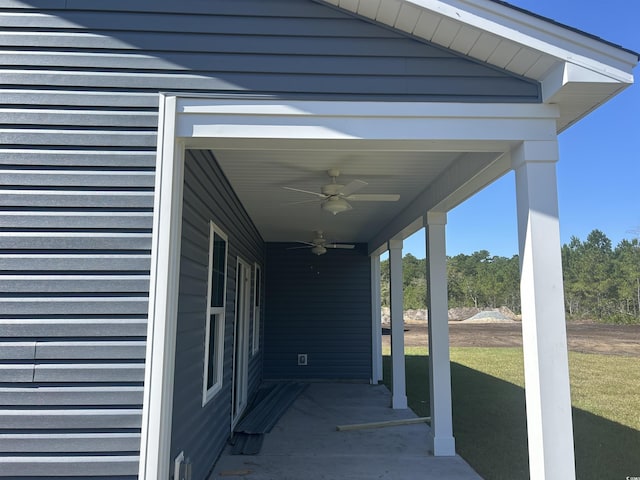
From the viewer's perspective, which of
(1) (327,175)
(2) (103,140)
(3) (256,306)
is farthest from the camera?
(3) (256,306)

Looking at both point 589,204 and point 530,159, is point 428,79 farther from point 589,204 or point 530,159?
point 589,204

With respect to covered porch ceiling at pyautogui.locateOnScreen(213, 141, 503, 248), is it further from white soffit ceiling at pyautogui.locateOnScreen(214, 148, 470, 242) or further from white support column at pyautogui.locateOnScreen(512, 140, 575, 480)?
white support column at pyautogui.locateOnScreen(512, 140, 575, 480)

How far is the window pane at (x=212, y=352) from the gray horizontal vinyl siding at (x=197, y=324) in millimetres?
163

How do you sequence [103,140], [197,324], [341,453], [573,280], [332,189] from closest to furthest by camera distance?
[103,140], [197,324], [332,189], [341,453], [573,280]

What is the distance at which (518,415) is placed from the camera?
6.08 m

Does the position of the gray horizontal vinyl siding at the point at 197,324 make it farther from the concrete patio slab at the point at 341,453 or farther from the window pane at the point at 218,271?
the concrete patio slab at the point at 341,453

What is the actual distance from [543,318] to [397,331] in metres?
4.35

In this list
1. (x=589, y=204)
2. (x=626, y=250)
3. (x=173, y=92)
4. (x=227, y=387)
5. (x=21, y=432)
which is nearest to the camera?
(x=21, y=432)

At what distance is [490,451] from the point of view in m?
4.50

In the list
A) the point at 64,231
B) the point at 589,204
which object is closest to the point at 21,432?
the point at 64,231

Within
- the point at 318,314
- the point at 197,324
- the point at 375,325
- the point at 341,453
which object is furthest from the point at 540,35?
the point at 318,314

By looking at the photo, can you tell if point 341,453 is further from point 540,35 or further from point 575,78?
point 540,35

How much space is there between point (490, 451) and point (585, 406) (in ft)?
11.0

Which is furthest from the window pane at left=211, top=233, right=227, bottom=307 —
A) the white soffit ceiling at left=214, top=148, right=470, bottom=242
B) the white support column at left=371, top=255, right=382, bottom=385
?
the white support column at left=371, top=255, right=382, bottom=385
